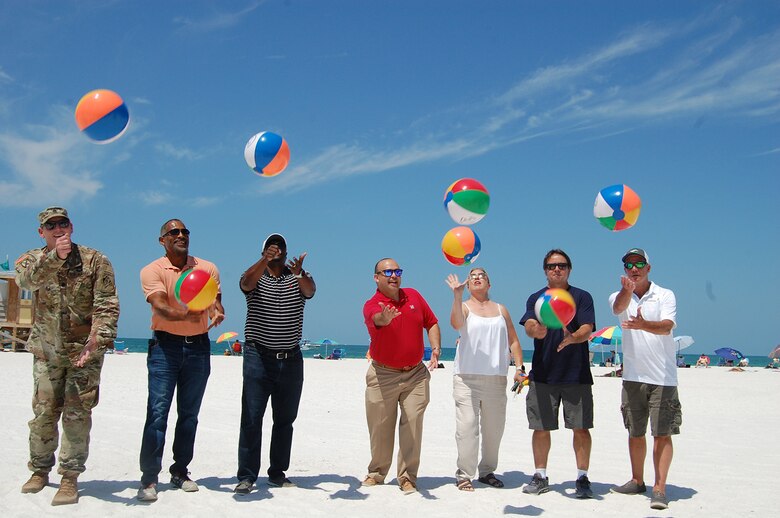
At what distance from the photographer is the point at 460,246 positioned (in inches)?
260

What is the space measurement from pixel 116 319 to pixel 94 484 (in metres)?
1.54

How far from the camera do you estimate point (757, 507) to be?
530 centimetres

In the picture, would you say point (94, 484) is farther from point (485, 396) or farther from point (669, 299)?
point (669, 299)

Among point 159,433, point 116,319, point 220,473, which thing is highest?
point 116,319

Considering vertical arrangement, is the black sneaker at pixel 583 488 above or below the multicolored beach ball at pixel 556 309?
below

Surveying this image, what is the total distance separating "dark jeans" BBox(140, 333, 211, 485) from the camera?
5250mm

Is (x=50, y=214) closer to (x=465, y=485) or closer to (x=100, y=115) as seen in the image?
(x=100, y=115)

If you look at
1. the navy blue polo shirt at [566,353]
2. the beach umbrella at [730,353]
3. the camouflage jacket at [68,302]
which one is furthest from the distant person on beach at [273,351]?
the beach umbrella at [730,353]

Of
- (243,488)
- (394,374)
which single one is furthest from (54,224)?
(394,374)

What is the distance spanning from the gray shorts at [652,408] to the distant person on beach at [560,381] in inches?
13.3

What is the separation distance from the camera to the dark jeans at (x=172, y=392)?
525 centimetres

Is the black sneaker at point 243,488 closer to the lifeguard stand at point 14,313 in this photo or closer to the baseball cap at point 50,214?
the baseball cap at point 50,214

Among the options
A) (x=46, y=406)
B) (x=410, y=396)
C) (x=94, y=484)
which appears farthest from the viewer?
(x=410, y=396)

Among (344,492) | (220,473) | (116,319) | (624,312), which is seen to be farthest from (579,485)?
(116,319)
